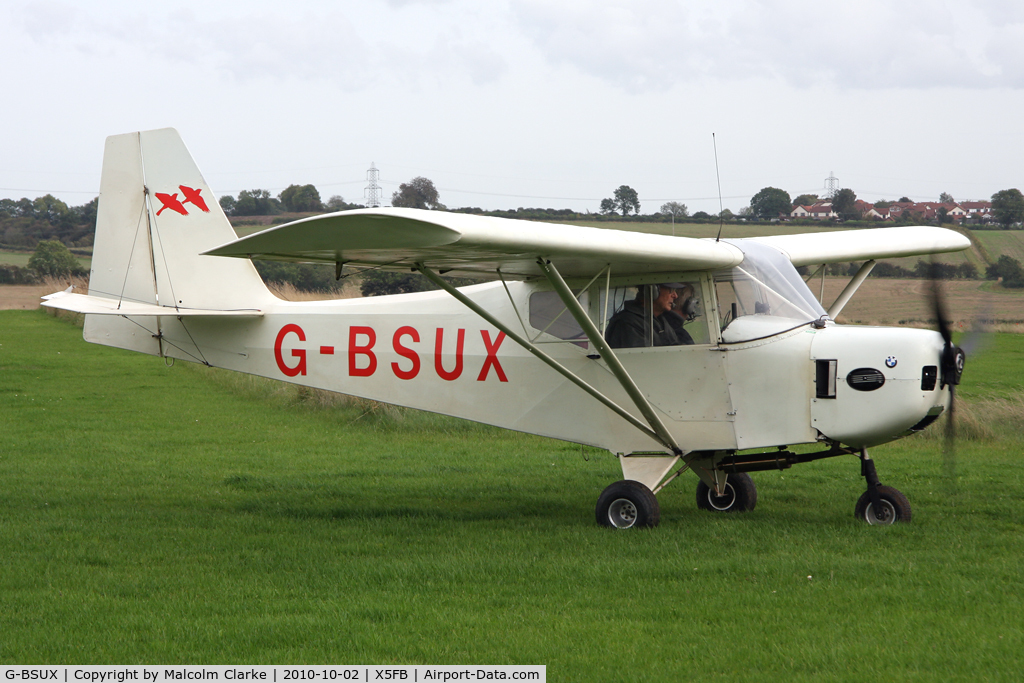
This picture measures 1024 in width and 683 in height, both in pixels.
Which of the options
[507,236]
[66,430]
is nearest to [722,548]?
[507,236]

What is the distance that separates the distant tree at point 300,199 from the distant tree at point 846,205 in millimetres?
31063

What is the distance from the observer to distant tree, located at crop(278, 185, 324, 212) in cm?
5684

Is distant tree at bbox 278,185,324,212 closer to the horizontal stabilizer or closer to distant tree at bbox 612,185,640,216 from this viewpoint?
distant tree at bbox 612,185,640,216

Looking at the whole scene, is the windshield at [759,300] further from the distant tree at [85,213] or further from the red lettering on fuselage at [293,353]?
the distant tree at [85,213]

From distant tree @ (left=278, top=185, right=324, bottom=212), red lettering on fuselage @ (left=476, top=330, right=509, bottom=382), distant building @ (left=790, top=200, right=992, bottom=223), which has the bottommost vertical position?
red lettering on fuselage @ (left=476, top=330, right=509, bottom=382)

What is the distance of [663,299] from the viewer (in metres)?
8.62

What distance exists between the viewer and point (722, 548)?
24.6ft

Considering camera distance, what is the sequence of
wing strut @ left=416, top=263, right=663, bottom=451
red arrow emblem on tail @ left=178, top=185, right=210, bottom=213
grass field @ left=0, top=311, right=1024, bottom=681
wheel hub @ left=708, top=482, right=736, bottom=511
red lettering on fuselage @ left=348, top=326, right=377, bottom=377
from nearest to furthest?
grass field @ left=0, top=311, right=1024, bottom=681, wing strut @ left=416, top=263, right=663, bottom=451, wheel hub @ left=708, top=482, right=736, bottom=511, red lettering on fuselage @ left=348, top=326, right=377, bottom=377, red arrow emblem on tail @ left=178, top=185, right=210, bottom=213

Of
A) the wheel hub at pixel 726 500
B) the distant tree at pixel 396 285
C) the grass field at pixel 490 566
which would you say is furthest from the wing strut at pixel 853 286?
the distant tree at pixel 396 285

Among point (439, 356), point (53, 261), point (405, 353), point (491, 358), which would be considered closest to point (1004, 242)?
point (491, 358)

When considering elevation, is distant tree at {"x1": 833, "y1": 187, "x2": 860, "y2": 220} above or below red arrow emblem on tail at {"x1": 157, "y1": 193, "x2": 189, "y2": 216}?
above

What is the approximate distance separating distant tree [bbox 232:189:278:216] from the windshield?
49400mm

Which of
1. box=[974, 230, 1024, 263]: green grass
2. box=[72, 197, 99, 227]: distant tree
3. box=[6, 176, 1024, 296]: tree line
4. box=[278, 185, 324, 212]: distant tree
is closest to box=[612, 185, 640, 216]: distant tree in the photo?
box=[6, 176, 1024, 296]: tree line

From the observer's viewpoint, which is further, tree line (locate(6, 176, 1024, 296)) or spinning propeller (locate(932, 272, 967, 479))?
tree line (locate(6, 176, 1024, 296))
